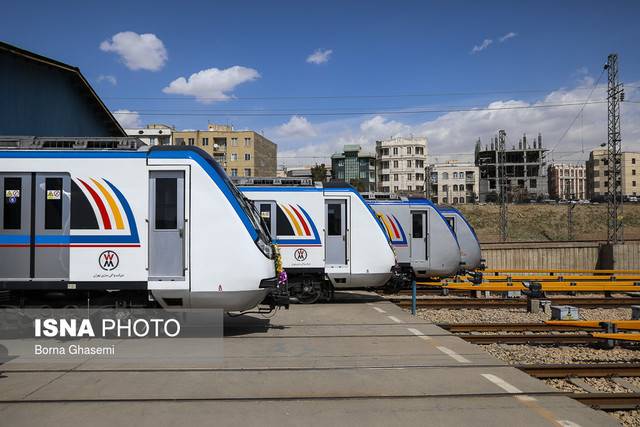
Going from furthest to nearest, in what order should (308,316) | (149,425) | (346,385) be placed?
(308,316) < (346,385) < (149,425)

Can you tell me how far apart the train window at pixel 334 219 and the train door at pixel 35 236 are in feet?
23.7

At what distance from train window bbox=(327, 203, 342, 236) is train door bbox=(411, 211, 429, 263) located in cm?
475

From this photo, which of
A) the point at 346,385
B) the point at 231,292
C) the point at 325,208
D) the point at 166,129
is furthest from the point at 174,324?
the point at 166,129

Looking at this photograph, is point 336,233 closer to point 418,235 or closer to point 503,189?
point 418,235

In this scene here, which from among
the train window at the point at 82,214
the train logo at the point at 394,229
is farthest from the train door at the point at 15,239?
the train logo at the point at 394,229

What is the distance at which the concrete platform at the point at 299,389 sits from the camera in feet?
18.9

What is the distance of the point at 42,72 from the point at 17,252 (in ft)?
42.1

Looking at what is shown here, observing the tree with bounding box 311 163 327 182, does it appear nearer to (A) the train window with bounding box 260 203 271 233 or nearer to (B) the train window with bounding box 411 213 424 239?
(B) the train window with bounding box 411 213 424 239

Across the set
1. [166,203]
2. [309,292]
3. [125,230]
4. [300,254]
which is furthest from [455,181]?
[125,230]

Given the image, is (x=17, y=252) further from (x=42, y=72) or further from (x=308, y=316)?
(x=42, y=72)

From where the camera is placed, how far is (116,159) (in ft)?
30.5

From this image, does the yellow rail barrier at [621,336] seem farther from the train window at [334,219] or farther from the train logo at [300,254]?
the train logo at [300,254]

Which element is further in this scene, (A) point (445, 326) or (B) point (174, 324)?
(A) point (445, 326)

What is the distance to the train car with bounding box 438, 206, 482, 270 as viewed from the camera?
21.4m
